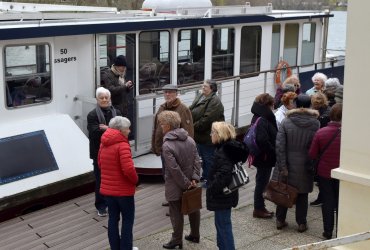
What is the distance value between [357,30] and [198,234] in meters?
3.03

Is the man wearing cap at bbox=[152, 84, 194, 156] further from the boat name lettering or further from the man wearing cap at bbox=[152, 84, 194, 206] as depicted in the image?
the boat name lettering

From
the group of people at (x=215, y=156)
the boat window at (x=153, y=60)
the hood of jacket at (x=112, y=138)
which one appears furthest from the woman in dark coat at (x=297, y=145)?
the boat window at (x=153, y=60)

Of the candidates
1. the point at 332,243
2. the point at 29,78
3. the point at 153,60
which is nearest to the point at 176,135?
the point at 332,243

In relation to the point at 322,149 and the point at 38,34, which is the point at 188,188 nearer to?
the point at 322,149

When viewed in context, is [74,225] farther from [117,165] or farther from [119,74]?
[119,74]

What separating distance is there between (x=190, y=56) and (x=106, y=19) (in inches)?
69.5

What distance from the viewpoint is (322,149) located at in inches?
237

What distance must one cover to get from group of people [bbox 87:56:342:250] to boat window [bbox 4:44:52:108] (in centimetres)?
146

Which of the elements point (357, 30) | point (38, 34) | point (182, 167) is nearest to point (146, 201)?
point (182, 167)

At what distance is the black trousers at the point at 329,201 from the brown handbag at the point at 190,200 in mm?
1430

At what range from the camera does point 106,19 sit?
9039mm

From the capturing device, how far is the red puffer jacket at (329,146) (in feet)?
19.6

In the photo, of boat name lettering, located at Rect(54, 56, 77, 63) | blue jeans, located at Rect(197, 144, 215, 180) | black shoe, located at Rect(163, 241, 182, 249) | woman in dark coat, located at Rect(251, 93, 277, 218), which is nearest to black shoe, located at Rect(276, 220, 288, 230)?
woman in dark coat, located at Rect(251, 93, 277, 218)

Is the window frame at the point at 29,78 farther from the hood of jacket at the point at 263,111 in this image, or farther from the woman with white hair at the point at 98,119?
the hood of jacket at the point at 263,111
